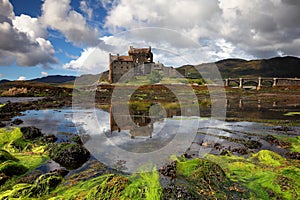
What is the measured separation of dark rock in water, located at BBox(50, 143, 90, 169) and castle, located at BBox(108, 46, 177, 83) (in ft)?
218

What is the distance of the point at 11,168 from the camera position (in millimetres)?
5766

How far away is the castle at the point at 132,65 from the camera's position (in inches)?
2986

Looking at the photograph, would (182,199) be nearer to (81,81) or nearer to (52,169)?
(52,169)

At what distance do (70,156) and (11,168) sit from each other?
1776mm

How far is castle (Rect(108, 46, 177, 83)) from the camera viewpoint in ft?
249

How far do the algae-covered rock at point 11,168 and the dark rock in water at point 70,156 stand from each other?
1.13 m

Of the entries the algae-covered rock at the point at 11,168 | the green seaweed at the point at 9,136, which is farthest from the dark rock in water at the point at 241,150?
the green seaweed at the point at 9,136

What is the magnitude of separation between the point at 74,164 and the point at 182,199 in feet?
13.9

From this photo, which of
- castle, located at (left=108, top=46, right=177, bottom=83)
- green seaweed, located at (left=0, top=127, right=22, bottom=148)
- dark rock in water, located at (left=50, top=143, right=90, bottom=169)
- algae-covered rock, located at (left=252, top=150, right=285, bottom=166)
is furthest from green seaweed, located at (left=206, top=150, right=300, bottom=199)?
castle, located at (left=108, top=46, right=177, bottom=83)

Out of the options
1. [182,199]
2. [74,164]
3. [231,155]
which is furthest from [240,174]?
[74,164]

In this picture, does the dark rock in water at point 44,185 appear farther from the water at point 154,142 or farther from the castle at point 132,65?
the castle at point 132,65

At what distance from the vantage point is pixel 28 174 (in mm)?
5918

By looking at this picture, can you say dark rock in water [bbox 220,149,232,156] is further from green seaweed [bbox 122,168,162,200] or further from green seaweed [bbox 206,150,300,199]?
green seaweed [bbox 122,168,162,200]

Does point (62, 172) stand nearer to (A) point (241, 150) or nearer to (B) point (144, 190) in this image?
(B) point (144, 190)
